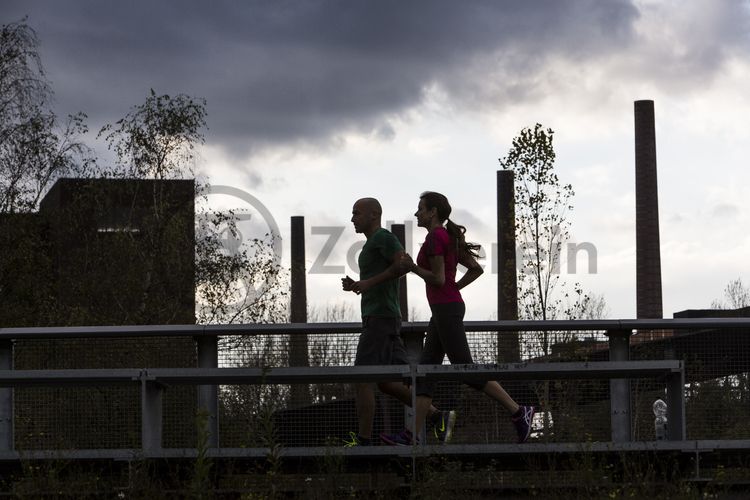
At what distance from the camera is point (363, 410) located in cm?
848

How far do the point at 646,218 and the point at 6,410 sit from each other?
28.9m

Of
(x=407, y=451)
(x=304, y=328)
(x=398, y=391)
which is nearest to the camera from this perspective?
(x=407, y=451)

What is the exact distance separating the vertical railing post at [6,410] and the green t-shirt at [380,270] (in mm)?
2778

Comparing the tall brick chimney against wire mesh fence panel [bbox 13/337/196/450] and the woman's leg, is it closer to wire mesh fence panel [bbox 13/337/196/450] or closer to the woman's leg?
wire mesh fence panel [bbox 13/337/196/450]

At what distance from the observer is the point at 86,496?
22.9ft

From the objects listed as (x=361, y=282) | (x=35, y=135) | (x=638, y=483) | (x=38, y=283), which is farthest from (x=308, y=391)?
(x=35, y=135)

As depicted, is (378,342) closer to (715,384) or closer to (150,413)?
(150,413)

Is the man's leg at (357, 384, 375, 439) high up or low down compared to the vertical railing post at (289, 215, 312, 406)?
down

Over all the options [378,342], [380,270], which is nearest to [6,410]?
[378,342]

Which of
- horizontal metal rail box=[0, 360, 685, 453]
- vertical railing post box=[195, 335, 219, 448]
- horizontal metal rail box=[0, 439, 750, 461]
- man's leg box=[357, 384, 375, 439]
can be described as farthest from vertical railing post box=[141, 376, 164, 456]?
man's leg box=[357, 384, 375, 439]

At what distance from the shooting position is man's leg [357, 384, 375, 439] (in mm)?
8484

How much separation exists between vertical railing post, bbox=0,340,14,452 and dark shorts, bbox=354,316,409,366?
2680 mm

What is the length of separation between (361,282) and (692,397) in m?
2.98

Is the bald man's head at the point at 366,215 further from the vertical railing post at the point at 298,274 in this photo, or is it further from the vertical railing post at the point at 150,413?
the vertical railing post at the point at 298,274
